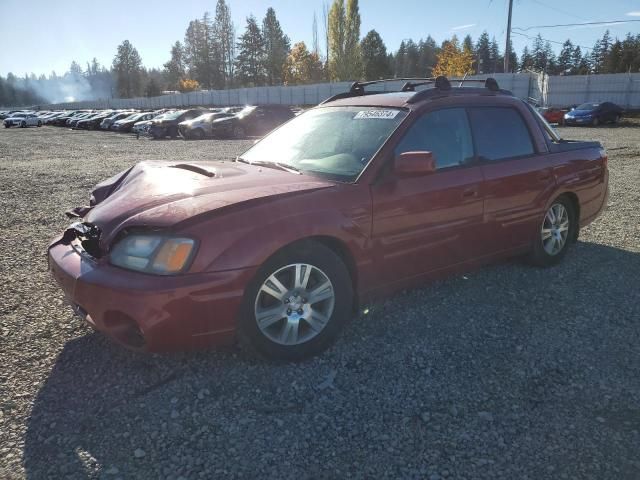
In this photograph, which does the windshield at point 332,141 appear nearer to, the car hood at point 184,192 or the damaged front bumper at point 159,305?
the car hood at point 184,192

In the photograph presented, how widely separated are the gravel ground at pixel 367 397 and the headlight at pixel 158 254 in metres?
0.69

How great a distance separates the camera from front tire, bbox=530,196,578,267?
4734 mm

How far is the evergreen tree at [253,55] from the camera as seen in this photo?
90.4 m

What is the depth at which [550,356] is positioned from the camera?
325 cm

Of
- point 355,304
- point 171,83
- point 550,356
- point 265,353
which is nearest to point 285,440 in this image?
point 265,353

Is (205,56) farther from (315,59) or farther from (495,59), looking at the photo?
(495,59)

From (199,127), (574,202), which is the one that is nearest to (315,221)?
(574,202)

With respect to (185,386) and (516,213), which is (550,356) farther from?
(185,386)

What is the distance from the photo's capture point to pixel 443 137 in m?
3.87

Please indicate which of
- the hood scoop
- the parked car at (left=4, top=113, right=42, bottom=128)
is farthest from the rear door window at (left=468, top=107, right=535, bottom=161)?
the parked car at (left=4, top=113, right=42, bottom=128)

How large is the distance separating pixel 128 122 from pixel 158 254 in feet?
111

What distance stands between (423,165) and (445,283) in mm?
1527

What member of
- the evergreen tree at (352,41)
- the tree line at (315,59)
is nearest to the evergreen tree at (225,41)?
the tree line at (315,59)

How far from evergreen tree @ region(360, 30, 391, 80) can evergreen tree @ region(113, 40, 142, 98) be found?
48.2 meters
